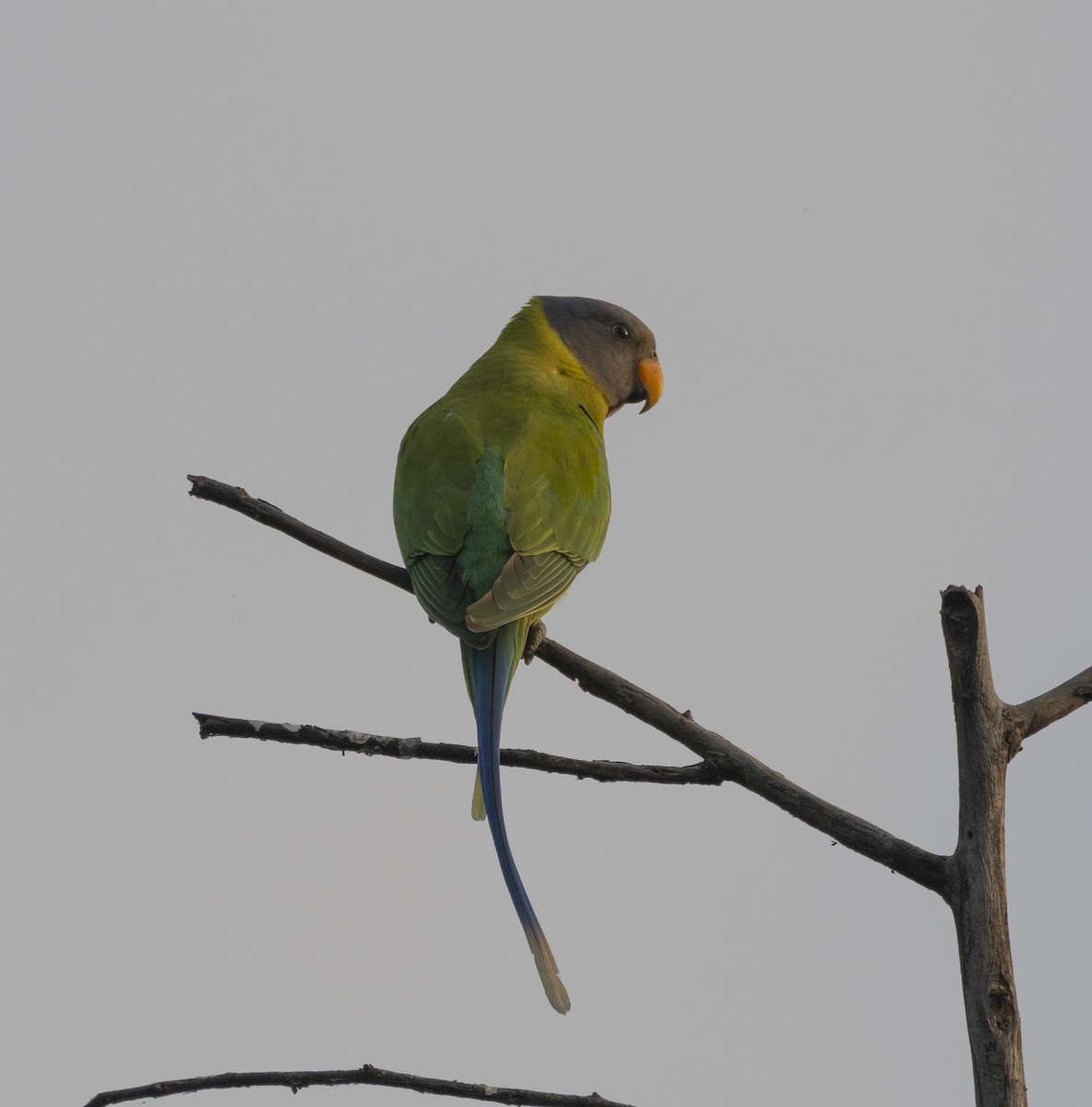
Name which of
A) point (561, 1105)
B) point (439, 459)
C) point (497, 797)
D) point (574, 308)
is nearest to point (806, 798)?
point (561, 1105)

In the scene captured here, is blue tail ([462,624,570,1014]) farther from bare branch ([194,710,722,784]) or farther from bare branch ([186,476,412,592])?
bare branch ([186,476,412,592])

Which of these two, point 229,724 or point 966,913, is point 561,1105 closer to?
point 966,913

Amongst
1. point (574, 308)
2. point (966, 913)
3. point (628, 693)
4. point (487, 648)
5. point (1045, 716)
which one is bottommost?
point (966, 913)

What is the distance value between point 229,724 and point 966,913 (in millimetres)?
1349

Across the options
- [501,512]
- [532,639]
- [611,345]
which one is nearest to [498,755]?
[532,639]

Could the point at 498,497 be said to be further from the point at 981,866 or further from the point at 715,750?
the point at 981,866

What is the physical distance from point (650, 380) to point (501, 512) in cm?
231

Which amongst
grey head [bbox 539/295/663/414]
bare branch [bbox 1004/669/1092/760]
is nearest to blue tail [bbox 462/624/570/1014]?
bare branch [bbox 1004/669/1092/760]

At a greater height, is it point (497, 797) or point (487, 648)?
point (487, 648)

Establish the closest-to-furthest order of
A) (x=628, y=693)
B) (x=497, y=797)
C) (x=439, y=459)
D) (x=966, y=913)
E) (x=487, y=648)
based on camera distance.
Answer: (x=966, y=913), (x=628, y=693), (x=497, y=797), (x=487, y=648), (x=439, y=459)

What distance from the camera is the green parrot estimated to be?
137 inches

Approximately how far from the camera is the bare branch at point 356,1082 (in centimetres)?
191

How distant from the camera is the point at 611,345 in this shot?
5.90 metres

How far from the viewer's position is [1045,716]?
240 centimetres
